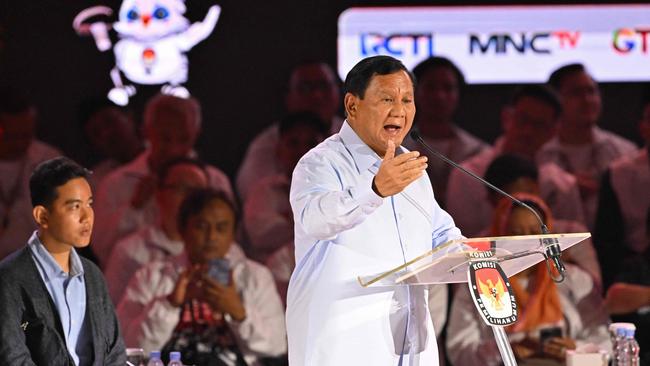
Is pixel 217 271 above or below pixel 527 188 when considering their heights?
below

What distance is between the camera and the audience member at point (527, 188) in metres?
5.65

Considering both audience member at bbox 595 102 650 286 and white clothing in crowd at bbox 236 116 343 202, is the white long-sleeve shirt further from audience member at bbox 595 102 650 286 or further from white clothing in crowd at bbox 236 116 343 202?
audience member at bbox 595 102 650 286

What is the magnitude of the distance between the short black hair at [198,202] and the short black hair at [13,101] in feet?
3.29

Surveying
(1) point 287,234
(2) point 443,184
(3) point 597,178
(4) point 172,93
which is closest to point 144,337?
(1) point 287,234

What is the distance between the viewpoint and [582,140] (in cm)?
577

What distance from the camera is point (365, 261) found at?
2.55m


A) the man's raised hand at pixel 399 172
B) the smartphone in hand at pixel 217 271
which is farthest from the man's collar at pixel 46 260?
the smartphone in hand at pixel 217 271

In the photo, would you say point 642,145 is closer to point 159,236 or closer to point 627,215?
point 627,215

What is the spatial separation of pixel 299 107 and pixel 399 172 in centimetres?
356

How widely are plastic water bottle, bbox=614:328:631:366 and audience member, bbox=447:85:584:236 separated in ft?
4.66

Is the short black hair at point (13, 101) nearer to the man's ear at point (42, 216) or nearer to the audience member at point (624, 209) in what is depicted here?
the man's ear at point (42, 216)

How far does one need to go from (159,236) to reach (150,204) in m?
0.19

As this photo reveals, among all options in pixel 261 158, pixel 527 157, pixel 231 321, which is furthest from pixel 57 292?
pixel 527 157

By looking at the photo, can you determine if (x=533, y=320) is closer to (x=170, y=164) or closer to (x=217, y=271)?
(x=217, y=271)
